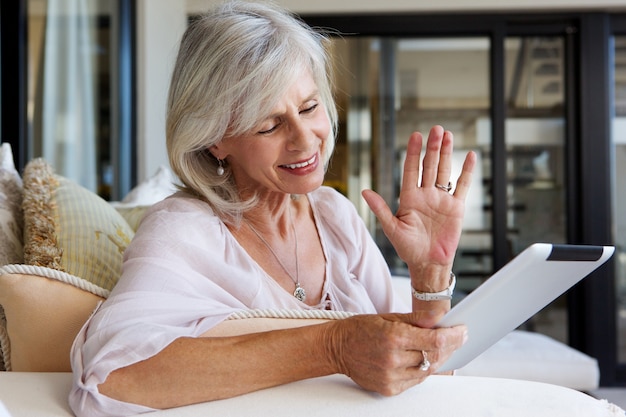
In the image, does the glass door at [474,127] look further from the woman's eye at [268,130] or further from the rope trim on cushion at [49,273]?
the rope trim on cushion at [49,273]

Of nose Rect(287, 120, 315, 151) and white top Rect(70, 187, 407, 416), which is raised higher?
nose Rect(287, 120, 315, 151)

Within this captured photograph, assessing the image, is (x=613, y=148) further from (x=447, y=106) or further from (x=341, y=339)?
(x=341, y=339)

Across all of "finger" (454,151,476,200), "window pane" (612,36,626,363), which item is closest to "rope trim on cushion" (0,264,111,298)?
"finger" (454,151,476,200)

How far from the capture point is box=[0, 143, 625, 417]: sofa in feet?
3.21

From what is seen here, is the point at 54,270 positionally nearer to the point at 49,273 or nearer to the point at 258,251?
the point at 49,273

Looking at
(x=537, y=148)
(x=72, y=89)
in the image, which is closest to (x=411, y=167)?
(x=72, y=89)

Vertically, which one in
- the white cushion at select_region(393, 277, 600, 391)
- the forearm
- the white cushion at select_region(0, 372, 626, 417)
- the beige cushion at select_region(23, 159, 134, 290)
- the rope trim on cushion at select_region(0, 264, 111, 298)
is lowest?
the white cushion at select_region(393, 277, 600, 391)

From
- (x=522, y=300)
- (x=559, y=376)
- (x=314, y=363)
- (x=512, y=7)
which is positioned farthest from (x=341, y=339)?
(x=512, y=7)

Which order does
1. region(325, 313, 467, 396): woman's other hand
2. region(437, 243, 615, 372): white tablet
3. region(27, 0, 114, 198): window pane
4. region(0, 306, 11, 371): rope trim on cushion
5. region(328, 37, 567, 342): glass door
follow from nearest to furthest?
region(437, 243, 615, 372): white tablet, region(325, 313, 467, 396): woman's other hand, region(0, 306, 11, 371): rope trim on cushion, region(27, 0, 114, 198): window pane, region(328, 37, 567, 342): glass door

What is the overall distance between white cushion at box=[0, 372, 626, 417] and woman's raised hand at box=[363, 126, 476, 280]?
10.9 inches

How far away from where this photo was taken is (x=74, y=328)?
1189 millimetres

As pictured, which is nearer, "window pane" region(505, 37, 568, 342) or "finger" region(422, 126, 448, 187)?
"finger" region(422, 126, 448, 187)

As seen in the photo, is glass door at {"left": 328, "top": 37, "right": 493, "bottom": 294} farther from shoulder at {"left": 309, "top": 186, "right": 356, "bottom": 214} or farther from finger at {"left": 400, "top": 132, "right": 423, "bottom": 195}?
finger at {"left": 400, "top": 132, "right": 423, "bottom": 195}

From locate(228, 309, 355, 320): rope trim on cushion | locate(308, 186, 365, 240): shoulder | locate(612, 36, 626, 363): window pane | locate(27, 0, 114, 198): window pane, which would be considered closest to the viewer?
locate(228, 309, 355, 320): rope trim on cushion
